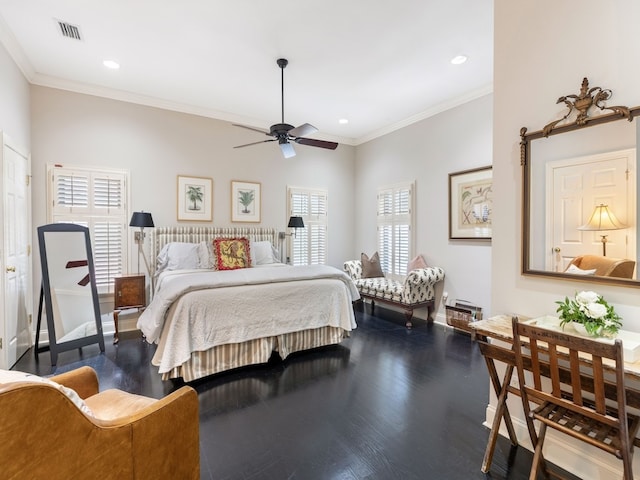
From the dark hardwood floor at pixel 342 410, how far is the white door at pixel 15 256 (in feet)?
1.08

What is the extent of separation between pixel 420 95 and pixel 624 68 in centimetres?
302

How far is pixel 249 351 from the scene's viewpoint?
3.25 meters

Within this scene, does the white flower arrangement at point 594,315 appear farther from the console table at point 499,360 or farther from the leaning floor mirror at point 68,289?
the leaning floor mirror at point 68,289

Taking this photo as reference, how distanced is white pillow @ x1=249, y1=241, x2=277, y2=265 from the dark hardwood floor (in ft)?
6.12

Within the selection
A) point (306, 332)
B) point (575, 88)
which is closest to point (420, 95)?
point (575, 88)

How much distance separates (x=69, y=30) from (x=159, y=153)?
1814 mm

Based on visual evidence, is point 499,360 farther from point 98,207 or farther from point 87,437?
point 98,207

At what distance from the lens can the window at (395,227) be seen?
5.36m

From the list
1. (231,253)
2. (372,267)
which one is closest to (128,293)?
(231,253)

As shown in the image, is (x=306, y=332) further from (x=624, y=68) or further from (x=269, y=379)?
(x=624, y=68)

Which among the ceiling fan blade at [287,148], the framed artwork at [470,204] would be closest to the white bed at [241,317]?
the ceiling fan blade at [287,148]

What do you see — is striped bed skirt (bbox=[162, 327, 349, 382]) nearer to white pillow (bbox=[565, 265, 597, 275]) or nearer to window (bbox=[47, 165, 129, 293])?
window (bbox=[47, 165, 129, 293])

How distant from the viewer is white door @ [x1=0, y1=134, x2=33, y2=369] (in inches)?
119

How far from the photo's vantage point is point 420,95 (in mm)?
4457
